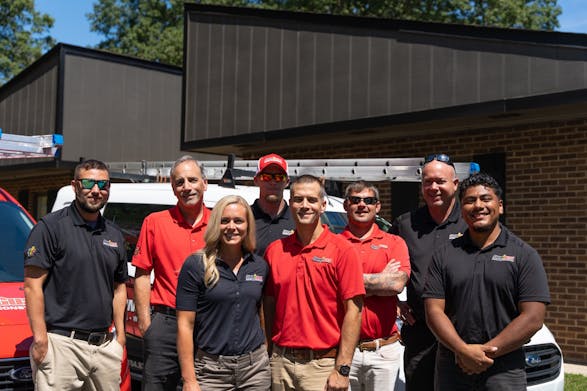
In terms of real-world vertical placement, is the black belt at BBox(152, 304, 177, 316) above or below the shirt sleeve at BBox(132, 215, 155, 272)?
below

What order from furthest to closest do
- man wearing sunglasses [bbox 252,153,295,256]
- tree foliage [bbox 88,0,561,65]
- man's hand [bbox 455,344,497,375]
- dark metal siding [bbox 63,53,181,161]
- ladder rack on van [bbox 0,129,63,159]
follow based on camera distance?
1. tree foliage [bbox 88,0,561,65]
2. dark metal siding [bbox 63,53,181,161]
3. ladder rack on van [bbox 0,129,63,159]
4. man wearing sunglasses [bbox 252,153,295,256]
5. man's hand [bbox 455,344,497,375]

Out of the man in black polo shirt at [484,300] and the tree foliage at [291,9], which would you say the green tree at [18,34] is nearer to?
the tree foliage at [291,9]

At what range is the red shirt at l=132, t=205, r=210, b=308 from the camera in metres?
4.32

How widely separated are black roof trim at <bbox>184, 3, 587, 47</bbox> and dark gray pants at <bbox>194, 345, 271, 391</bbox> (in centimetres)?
653

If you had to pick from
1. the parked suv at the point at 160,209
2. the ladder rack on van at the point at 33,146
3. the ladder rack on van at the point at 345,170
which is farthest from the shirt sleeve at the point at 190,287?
the ladder rack on van at the point at 345,170

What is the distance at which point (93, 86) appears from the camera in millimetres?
18375

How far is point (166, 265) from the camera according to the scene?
4316mm

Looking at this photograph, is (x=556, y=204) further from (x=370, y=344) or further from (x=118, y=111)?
(x=118, y=111)

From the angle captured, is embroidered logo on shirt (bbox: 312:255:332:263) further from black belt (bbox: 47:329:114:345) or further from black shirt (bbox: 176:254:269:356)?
black belt (bbox: 47:329:114:345)

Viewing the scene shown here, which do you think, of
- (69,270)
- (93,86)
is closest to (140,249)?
(69,270)

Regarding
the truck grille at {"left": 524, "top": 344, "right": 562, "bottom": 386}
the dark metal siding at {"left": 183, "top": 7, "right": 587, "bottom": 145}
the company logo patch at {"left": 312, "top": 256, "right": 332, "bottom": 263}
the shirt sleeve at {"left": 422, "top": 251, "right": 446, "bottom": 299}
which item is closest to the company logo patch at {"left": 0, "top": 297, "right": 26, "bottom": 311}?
the company logo patch at {"left": 312, "top": 256, "right": 332, "bottom": 263}

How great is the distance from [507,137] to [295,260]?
7.07 metres

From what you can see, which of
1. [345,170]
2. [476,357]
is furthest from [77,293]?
[345,170]

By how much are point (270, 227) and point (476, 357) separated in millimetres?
1627
